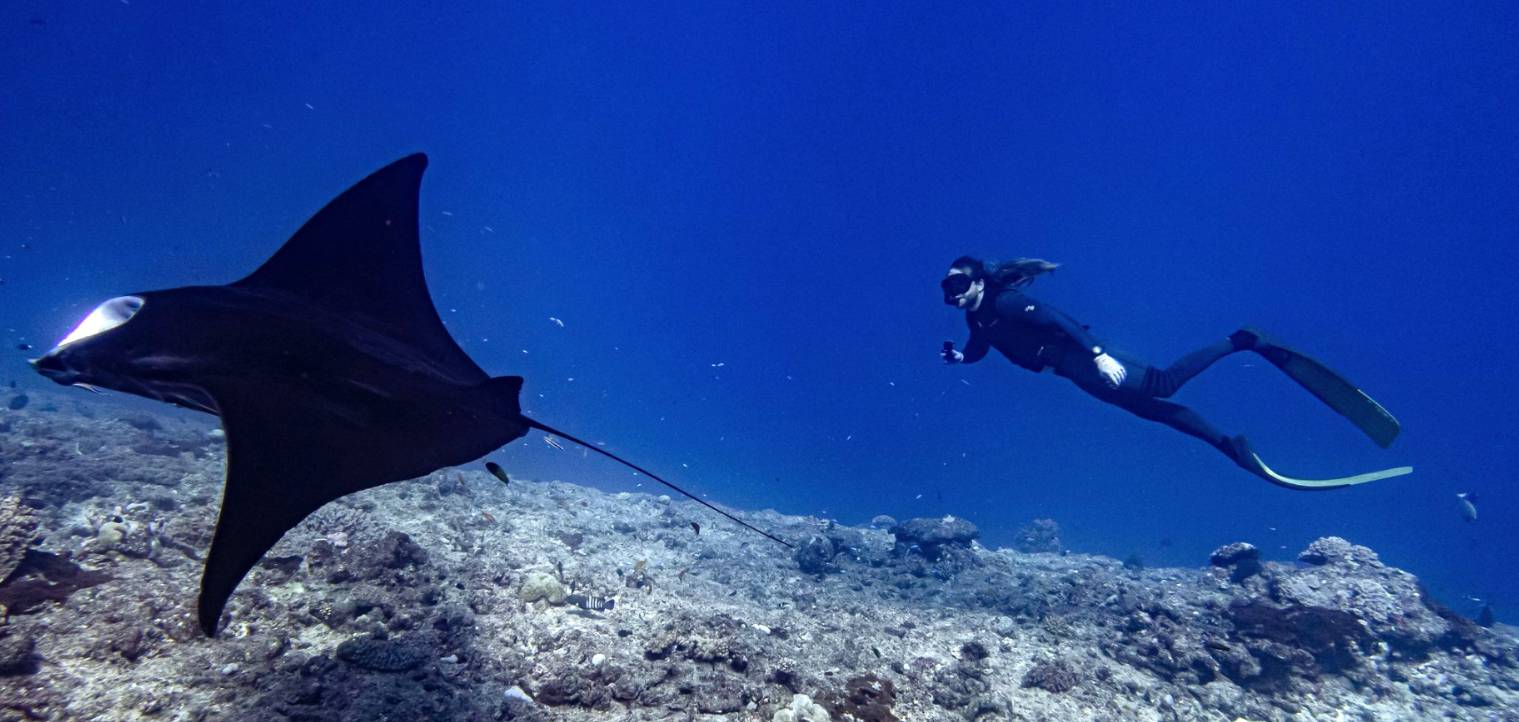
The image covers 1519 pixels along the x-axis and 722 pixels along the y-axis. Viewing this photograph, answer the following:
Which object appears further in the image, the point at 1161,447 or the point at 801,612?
the point at 1161,447

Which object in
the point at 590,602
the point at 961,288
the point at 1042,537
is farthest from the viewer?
the point at 1042,537

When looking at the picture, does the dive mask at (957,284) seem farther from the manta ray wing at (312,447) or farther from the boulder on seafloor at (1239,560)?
the manta ray wing at (312,447)

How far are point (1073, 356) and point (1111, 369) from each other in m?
0.66

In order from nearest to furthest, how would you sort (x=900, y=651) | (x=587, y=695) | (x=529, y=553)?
(x=587, y=695) < (x=900, y=651) < (x=529, y=553)

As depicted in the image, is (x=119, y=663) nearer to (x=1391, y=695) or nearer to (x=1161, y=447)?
(x=1391, y=695)

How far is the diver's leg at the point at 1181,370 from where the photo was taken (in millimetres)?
9062

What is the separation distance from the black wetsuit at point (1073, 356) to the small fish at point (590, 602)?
6.37m

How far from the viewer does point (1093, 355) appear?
8.85m

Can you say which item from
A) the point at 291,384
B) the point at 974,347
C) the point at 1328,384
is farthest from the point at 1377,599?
the point at 291,384

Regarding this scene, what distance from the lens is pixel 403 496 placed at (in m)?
8.61

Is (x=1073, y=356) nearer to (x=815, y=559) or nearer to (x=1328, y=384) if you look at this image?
(x=1328, y=384)

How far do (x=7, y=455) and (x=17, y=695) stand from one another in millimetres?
8722

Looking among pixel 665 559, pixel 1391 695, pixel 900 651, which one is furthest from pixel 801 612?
pixel 1391 695

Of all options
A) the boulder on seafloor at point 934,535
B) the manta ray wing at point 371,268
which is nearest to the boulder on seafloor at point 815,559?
the boulder on seafloor at point 934,535
